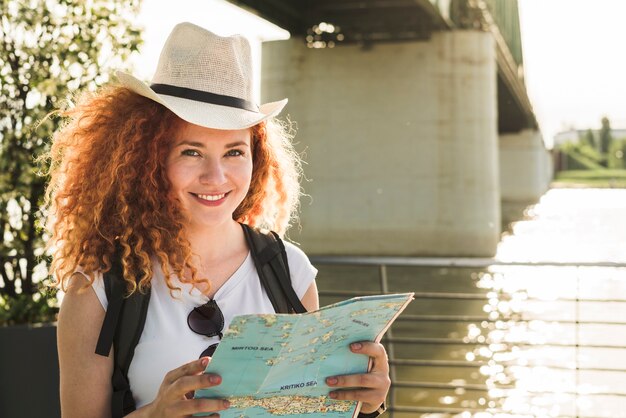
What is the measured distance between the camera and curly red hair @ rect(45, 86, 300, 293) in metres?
2.00

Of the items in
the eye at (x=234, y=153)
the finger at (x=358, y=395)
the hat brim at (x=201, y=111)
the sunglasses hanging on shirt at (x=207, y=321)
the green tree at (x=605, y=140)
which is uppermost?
the hat brim at (x=201, y=111)

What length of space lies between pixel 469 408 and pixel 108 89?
5.77 metres

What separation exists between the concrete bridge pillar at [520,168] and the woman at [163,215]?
53.2 metres

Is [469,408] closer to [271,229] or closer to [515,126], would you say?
[271,229]

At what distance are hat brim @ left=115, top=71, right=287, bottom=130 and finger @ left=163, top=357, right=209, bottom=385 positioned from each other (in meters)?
0.54

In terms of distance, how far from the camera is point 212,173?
2.03 metres

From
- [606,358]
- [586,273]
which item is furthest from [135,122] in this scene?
[586,273]

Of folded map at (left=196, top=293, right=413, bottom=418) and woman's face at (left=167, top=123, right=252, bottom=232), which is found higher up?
woman's face at (left=167, top=123, right=252, bottom=232)

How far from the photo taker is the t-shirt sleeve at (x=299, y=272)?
2.23 meters

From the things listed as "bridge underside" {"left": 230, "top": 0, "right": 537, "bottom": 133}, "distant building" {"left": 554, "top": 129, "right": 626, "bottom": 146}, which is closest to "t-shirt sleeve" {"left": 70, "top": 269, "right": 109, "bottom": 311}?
"bridge underside" {"left": 230, "top": 0, "right": 537, "bottom": 133}

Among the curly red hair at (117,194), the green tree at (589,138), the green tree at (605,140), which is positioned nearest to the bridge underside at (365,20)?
the curly red hair at (117,194)

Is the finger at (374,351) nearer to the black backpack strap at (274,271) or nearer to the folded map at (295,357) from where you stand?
the folded map at (295,357)

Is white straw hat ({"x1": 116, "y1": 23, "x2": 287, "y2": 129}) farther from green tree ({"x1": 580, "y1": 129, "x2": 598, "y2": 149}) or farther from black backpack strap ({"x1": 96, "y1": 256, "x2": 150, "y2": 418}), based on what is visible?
green tree ({"x1": 580, "y1": 129, "x2": 598, "y2": 149})

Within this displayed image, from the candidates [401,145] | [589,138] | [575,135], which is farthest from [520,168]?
[575,135]
